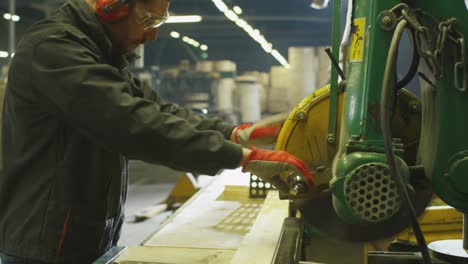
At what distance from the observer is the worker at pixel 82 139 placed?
→ 4.43 ft

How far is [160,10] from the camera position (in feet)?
5.64

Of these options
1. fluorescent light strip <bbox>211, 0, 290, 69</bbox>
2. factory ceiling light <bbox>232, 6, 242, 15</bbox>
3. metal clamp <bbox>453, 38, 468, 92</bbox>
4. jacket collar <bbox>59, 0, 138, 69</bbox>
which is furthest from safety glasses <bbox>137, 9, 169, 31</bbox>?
factory ceiling light <bbox>232, 6, 242, 15</bbox>

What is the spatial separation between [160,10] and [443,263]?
50.0 inches

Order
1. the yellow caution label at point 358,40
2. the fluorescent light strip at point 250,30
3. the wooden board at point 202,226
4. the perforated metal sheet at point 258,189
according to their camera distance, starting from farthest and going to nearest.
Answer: the fluorescent light strip at point 250,30, the perforated metal sheet at point 258,189, the wooden board at point 202,226, the yellow caution label at point 358,40

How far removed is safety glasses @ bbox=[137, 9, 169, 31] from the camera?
5.53 ft

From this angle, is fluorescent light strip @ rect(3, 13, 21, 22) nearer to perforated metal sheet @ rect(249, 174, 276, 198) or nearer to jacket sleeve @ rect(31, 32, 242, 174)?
perforated metal sheet @ rect(249, 174, 276, 198)

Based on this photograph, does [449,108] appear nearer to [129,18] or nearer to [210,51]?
[129,18]

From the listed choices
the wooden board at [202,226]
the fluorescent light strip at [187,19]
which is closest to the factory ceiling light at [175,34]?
the fluorescent light strip at [187,19]

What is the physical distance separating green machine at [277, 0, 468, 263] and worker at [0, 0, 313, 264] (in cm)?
24

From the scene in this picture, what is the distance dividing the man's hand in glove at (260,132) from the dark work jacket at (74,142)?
0.48 m

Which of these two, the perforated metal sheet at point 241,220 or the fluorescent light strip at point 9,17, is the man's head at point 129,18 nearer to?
the perforated metal sheet at point 241,220

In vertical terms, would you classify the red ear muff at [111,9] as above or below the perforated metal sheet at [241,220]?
above

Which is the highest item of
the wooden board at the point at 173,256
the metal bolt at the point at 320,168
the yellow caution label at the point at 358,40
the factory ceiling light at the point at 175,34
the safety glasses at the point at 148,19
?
the factory ceiling light at the point at 175,34

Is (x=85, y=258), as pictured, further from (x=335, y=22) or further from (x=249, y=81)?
(x=249, y=81)
